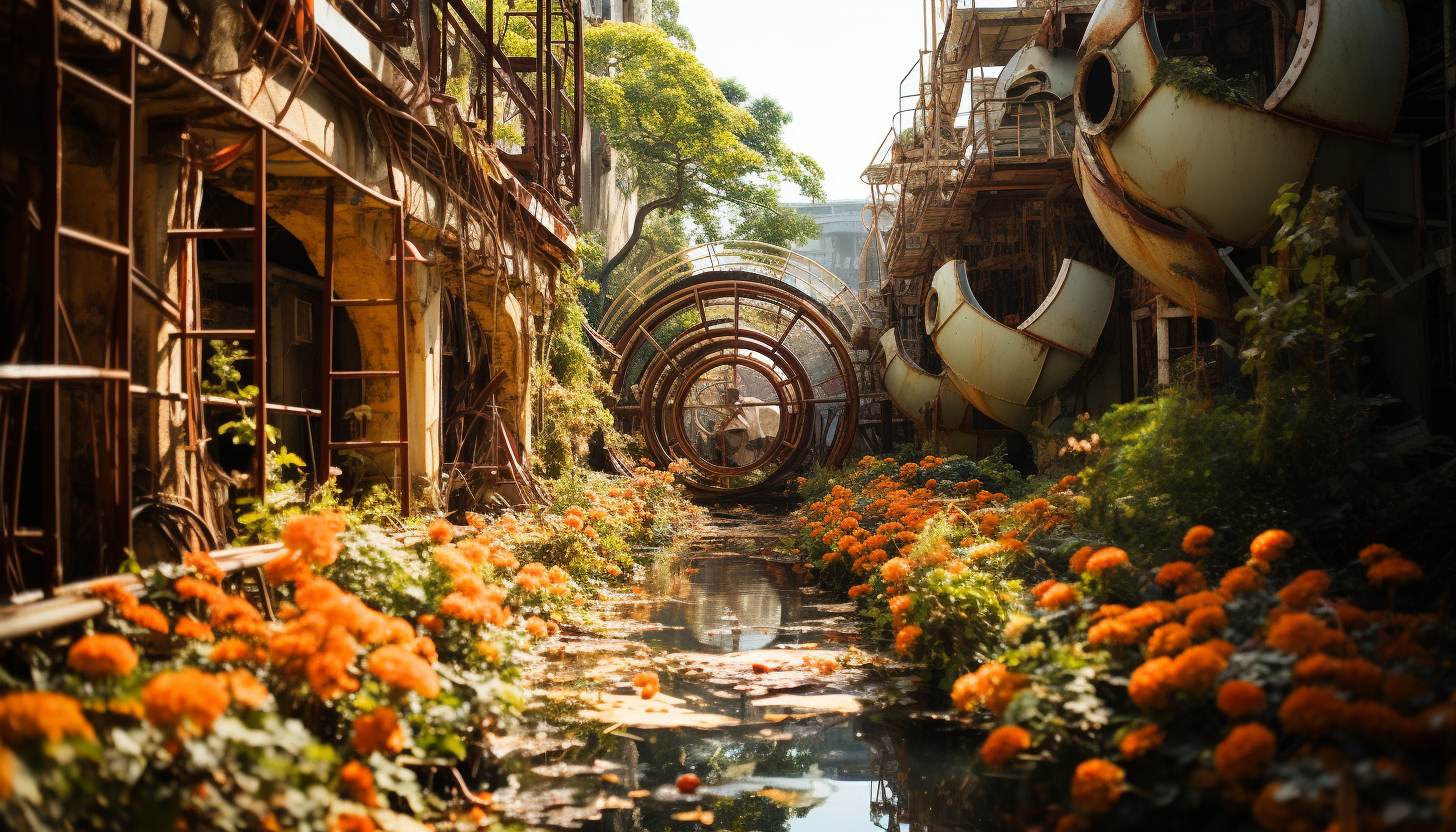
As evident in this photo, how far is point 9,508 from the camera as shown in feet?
10.5

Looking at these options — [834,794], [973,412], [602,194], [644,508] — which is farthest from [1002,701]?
[602,194]

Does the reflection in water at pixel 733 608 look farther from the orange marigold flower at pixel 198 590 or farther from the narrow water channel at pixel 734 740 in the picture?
the orange marigold flower at pixel 198 590

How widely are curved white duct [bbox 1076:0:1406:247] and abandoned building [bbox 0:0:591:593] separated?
4.84m

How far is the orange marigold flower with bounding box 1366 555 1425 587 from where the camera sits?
279 centimetres

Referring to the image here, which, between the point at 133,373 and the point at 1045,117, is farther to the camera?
the point at 1045,117

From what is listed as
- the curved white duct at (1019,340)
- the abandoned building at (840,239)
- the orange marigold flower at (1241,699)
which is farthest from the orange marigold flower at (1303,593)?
the abandoned building at (840,239)

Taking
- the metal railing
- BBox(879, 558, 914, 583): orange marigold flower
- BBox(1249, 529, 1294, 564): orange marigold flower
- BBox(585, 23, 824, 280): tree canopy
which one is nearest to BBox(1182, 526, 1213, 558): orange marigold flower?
BBox(1249, 529, 1294, 564): orange marigold flower

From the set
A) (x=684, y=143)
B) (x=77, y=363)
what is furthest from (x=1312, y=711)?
(x=684, y=143)

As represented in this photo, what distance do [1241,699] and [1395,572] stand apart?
0.99 m

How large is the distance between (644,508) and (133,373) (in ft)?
27.2

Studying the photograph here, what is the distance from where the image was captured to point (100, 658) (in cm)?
216

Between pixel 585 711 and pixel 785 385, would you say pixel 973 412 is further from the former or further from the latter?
pixel 585 711

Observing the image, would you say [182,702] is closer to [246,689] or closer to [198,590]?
[246,689]

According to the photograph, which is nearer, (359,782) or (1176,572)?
(359,782)
